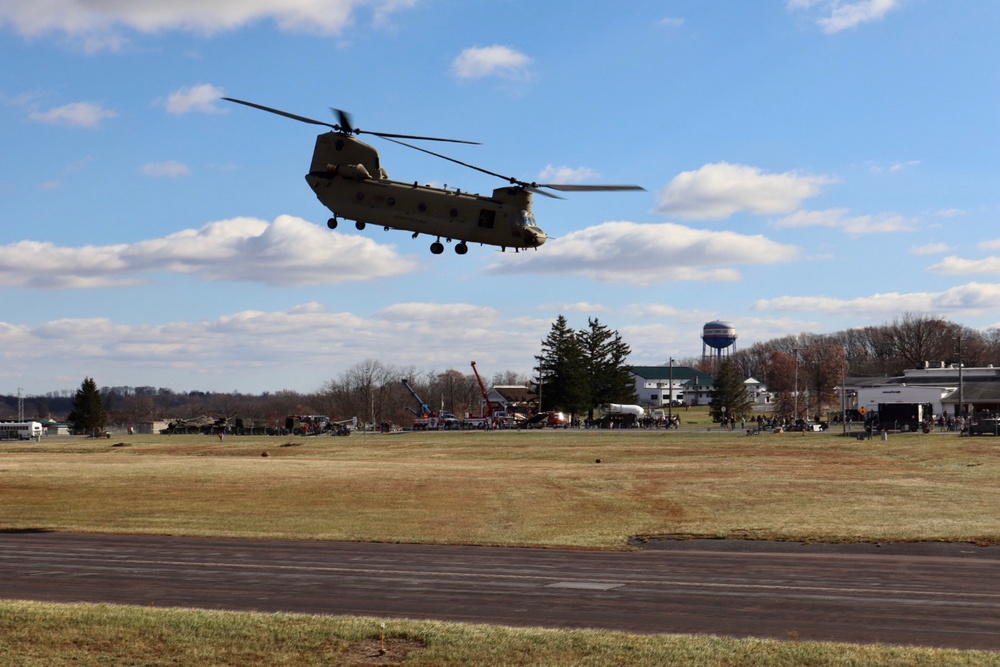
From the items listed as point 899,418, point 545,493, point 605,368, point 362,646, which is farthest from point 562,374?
point 362,646

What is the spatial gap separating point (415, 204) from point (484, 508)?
49.3 ft

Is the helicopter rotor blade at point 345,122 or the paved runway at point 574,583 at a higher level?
the helicopter rotor blade at point 345,122

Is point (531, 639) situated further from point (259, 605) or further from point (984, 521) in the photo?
point (984, 521)

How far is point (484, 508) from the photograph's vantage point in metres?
43.9

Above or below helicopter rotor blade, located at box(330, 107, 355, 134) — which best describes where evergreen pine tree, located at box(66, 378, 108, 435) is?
below

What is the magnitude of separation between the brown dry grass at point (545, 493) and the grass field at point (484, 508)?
0.54 feet

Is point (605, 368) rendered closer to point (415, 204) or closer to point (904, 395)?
point (904, 395)

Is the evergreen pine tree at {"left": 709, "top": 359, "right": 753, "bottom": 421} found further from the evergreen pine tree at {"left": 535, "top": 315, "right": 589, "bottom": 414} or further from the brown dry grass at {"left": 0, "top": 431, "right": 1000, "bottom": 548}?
the brown dry grass at {"left": 0, "top": 431, "right": 1000, "bottom": 548}

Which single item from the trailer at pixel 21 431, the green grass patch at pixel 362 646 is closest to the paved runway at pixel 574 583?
the green grass patch at pixel 362 646

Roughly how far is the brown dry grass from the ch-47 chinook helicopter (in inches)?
398

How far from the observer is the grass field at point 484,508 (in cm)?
1708

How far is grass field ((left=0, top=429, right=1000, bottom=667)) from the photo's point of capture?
1708cm

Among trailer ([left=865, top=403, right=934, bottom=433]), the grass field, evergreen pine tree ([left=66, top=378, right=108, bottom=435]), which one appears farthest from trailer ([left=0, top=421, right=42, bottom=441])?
trailer ([left=865, top=403, right=934, bottom=433])

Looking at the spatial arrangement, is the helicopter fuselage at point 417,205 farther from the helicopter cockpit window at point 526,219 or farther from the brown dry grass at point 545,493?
the brown dry grass at point 545,493
